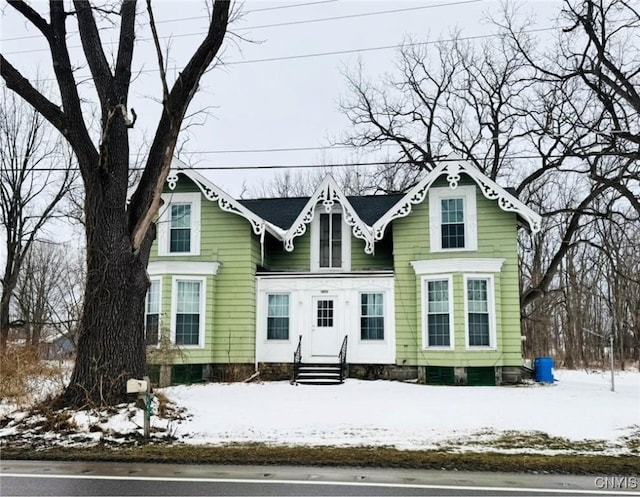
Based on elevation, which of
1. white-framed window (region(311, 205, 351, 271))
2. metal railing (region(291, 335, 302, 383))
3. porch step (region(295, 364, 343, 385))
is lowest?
porch step (region(295, 364, 343, 385))

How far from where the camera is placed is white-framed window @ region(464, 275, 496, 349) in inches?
675

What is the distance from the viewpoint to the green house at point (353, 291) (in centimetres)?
1728

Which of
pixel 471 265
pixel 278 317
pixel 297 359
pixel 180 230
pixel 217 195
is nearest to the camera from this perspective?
pixel 471 265

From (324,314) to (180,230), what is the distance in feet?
17.9

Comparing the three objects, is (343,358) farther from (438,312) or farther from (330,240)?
(330,240)

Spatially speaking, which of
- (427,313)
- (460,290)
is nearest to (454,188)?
(460,290)

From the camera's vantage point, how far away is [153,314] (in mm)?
18000

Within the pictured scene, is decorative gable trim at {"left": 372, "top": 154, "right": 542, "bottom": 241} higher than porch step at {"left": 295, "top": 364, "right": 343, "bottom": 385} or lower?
higher

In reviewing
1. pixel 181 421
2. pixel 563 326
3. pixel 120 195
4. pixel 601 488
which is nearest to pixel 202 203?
pixel 120 195

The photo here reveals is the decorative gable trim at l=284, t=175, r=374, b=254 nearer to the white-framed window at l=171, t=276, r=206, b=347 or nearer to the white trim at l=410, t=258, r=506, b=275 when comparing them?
the white trim at l=410, t=258, r=506, b=275

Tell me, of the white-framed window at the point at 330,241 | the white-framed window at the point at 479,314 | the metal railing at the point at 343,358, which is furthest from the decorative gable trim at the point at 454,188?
the metal railing at the point at 343,358

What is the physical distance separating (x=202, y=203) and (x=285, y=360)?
5.76 m

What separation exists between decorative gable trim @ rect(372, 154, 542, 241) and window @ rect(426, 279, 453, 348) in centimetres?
231

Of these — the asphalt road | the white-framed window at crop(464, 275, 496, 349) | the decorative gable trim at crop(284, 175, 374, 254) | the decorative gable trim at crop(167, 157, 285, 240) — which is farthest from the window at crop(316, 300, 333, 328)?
the asphalt road
